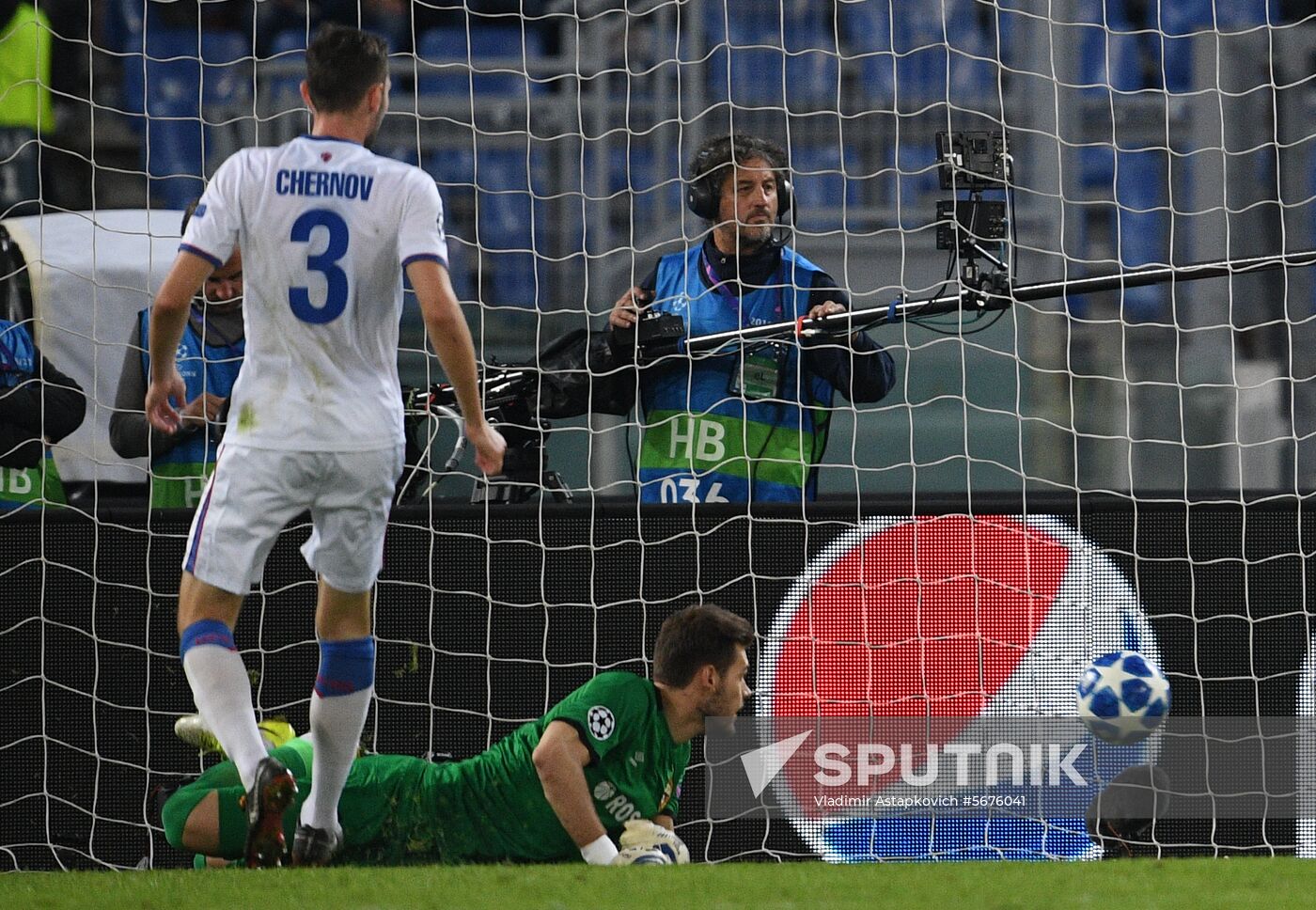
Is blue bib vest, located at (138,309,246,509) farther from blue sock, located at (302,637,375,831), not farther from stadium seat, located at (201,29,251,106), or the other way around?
stadium seat, located at (201,29,251,106)

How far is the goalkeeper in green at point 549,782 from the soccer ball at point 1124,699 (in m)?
1.03

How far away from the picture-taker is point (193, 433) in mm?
5074

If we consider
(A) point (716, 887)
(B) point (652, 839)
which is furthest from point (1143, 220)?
(A) point (716, 887)

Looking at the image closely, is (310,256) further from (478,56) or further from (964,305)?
(478,56)

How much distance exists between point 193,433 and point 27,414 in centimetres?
46

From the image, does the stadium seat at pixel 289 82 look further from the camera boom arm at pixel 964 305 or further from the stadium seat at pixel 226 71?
the camera boom arm at pixel 964 305

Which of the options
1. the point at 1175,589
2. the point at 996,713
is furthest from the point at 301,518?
the point at 1175,589

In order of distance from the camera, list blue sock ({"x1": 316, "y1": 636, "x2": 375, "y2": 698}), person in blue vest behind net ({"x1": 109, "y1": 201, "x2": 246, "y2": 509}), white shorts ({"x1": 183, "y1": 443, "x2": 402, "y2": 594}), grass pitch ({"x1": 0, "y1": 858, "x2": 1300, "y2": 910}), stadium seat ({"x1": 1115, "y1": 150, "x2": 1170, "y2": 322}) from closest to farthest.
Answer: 1. grass pitch ({"x1": 0, "y1": 858, "x2": 1300, "y2": 910})
2. white shorts ({"x1": 183, "y1": 443, "x2": 402, "y2": 594})
3. blue sock ({"x1": 316, "y1": 636, "x2": 375, "y2": 698})
4. person in blue vest behind net ({"x1": 109, "y1": 201, "x2": 246, "y2": 509})
5. stadium seat ({"x1": 1115, "y1": 150, "x2": 1170, "y2": 322})

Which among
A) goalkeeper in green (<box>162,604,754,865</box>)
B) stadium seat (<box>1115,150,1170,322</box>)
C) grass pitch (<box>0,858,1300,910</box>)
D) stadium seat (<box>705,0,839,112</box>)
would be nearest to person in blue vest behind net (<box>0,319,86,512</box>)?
goalkeeper in green (<box>162,604,754,865</box>)

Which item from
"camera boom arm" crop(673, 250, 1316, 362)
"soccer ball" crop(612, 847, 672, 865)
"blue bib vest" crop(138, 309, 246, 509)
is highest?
"camera boom arm" crop(673, 250, 1316, 362)

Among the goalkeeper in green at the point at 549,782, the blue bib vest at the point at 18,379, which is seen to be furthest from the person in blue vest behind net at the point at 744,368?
the blue bib vest at the point at 18,379

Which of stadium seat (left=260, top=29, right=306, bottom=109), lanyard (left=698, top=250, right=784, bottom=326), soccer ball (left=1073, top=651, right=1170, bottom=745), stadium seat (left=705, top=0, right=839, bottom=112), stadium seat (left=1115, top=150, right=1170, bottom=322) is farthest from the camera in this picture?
stadium seat (left=1115, top=150, right=1170, bottom=322)

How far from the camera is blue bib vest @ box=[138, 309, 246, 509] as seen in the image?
16.6 feet

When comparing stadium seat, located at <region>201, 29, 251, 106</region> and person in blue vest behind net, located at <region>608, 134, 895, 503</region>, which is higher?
stadium seat, located at <region>201, 29, 251, 106</region>
